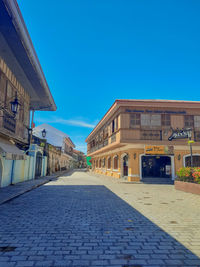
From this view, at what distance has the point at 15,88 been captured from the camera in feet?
37.6

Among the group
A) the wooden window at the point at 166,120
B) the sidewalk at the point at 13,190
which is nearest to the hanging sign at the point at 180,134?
the wooden window at the point at 166,120

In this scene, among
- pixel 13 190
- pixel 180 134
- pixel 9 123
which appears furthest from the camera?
pixel 180 134

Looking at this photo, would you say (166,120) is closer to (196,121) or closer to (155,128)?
(155,128)

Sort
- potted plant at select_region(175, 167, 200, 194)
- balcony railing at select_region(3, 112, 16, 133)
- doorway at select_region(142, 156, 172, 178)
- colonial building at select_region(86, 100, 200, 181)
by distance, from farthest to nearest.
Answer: doorway at select_region(142, 156, 172, 178), colonial building at select_region(86, 100, 200, 181), potted plant at select_region(175, 167, 200, 194), balcony railing at select_region(3, 112, 16, 133)

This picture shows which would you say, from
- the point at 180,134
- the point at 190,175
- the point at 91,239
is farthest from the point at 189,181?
the point at 91,239

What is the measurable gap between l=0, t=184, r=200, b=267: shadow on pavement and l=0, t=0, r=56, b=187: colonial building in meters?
4.82

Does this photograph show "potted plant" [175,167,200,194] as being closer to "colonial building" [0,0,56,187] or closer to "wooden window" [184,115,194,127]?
"wooden window" [184,115,194,127]

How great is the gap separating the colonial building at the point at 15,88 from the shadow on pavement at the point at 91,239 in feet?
→ 15.8

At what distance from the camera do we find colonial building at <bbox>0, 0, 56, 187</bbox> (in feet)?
23.3

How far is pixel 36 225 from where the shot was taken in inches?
187

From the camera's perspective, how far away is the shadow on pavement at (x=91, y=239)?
3086 mm

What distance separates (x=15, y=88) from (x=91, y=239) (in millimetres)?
10358

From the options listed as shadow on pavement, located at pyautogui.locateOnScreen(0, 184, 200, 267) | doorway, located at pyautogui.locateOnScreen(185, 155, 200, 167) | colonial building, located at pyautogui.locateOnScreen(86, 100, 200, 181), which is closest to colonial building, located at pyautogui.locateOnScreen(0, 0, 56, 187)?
shadow on pavement, located at pyautogui.locateOnScreen(0, 184, 200, 267)

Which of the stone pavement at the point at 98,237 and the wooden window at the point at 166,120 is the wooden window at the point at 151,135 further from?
the stone pavement at the point at 98,237
